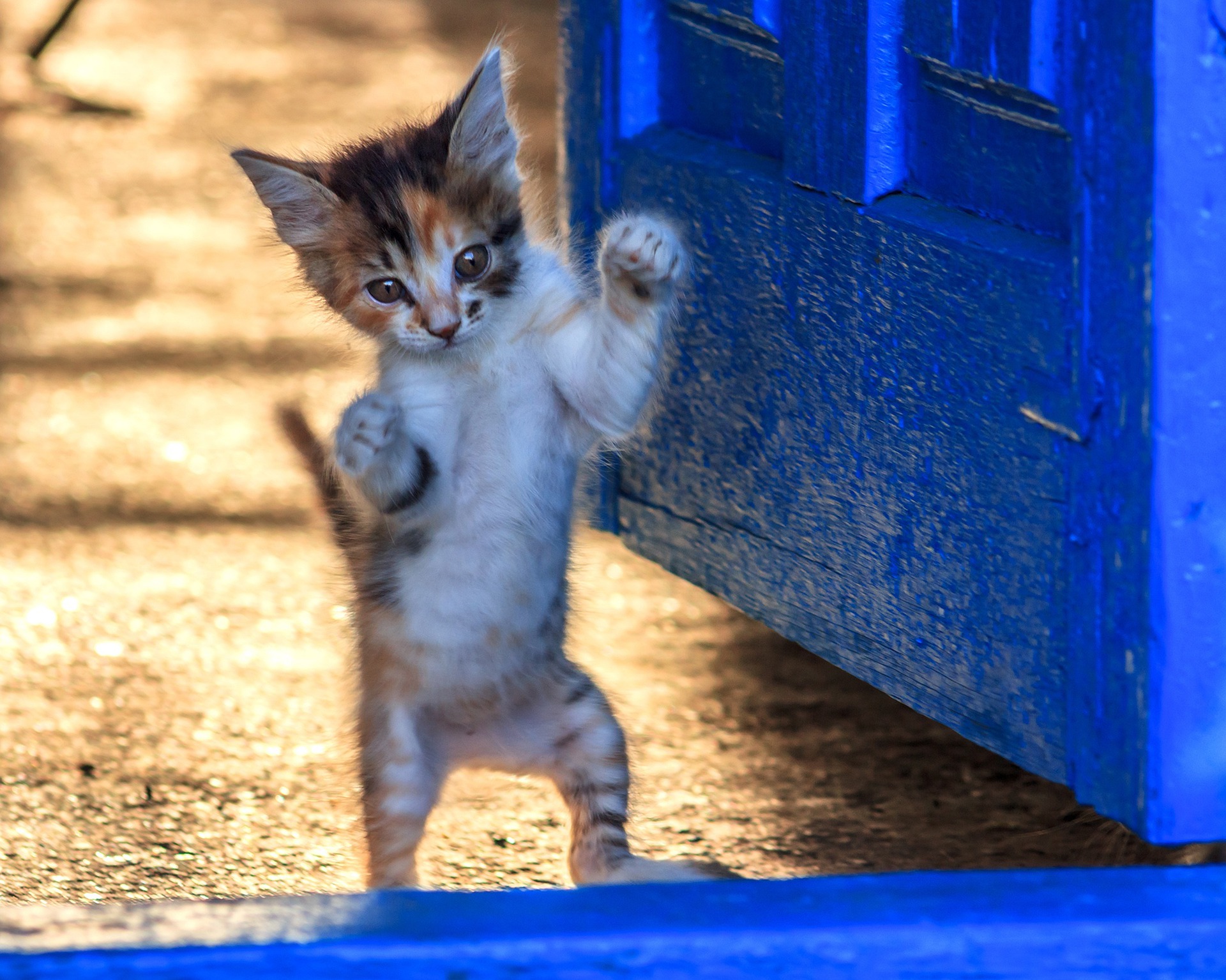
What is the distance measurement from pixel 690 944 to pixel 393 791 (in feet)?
2.30

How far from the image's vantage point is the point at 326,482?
99.3 inches

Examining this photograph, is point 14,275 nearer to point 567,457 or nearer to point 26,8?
point 567,457

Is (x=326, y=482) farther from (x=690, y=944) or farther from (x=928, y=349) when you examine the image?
(x=690, y=944)

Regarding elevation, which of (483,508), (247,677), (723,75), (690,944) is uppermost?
(723,75)

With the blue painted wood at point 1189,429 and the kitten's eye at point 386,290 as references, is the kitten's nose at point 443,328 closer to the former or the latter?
the kitten's eye at point 386,290

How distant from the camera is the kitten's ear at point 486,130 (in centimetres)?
224

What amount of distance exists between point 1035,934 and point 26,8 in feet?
30.3

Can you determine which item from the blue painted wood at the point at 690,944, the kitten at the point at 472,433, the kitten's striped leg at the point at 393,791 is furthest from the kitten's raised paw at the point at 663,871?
the blue painted wood at the point at 690,944

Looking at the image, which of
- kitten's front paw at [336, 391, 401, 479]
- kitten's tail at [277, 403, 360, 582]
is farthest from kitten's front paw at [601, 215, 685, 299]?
kitten's tail at [277, 403, 360, 582]

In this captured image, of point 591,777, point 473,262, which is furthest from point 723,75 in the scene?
point 591,777

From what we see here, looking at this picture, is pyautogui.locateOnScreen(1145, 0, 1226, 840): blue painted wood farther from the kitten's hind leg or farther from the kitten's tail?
the kitten's tail

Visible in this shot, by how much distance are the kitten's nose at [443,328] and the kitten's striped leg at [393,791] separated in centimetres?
51

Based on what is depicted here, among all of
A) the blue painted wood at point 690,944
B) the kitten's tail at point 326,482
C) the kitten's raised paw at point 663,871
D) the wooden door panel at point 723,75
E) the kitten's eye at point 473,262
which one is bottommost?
the kitten's raised paw at point 663,871

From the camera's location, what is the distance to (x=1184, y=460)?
1.67 m
